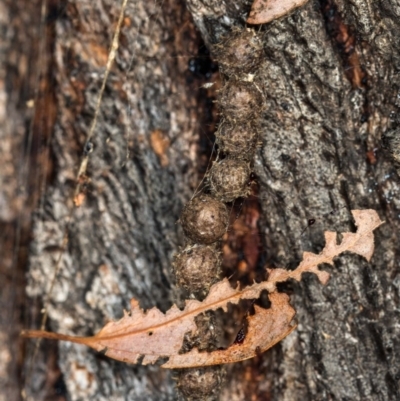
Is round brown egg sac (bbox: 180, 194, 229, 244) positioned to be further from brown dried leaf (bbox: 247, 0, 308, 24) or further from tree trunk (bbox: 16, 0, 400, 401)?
brown dried leaf (bbox: 247, 0, 308, 24)

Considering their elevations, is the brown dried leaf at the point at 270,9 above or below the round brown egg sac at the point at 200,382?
above

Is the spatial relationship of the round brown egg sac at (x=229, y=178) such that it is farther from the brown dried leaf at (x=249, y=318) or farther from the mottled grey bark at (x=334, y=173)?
the brown dried leaf at (x=249, y=318)

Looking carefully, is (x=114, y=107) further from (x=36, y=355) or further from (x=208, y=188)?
(x=36, y=355)

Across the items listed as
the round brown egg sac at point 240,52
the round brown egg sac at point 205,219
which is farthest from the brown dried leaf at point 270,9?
the round brown egg sac at point 205,219

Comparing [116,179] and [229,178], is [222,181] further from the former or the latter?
[116,179]

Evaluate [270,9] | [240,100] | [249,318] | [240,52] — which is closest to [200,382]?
[249,318]
